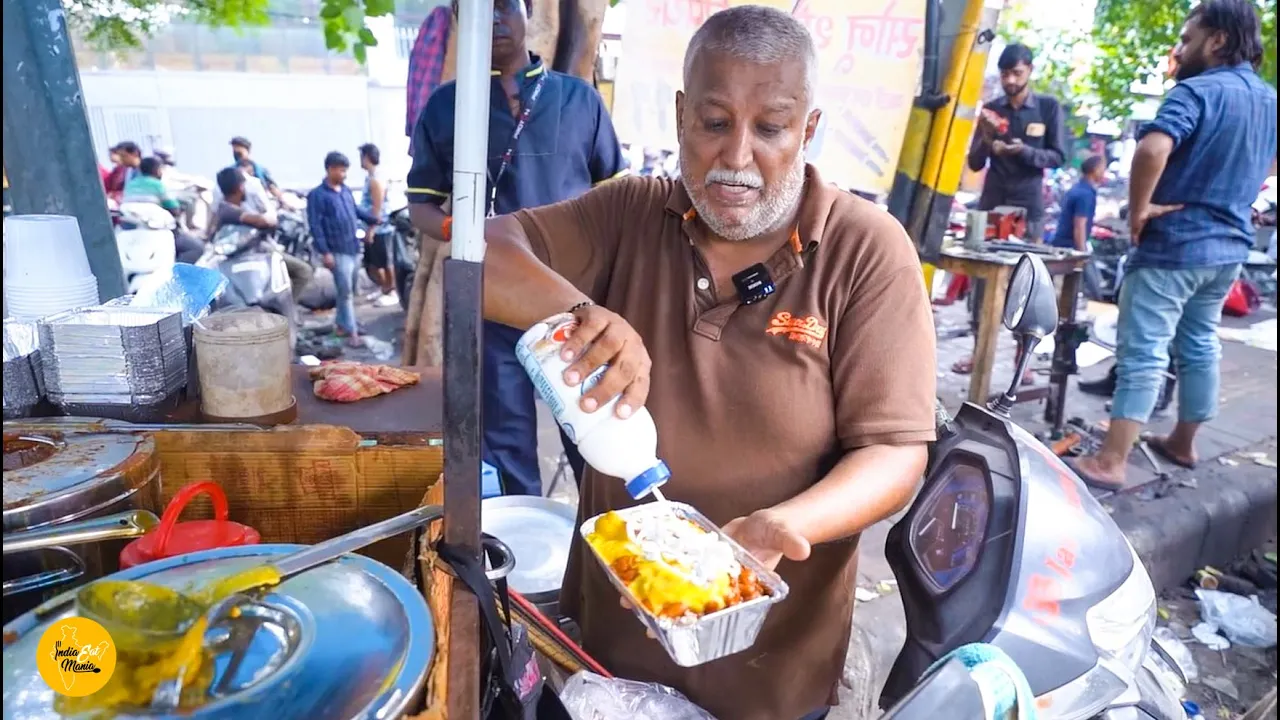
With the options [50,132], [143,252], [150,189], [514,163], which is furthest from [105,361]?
[150,189]

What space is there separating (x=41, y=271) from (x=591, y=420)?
4.10 ft

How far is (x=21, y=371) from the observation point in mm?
1457

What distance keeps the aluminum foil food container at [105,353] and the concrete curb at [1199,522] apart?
3.73 m

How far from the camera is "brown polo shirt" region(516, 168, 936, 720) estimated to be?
1506 mm

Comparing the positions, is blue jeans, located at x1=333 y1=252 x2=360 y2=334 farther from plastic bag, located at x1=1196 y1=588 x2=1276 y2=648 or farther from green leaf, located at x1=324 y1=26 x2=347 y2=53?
plastic bag, located at x1=1196 y1=588 x2=1276 y2=648

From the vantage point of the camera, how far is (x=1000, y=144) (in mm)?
6094

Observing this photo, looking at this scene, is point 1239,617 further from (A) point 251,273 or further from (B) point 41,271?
(A) point 251,273

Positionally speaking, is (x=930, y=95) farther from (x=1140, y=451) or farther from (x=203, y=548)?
(x=203, y=548)

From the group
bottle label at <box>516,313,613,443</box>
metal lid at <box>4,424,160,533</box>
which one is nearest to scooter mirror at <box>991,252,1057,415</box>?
bottle label at <box>516,313,613,443</box>

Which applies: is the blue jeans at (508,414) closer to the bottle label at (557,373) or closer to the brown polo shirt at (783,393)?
the brown polo shirt at (783,393)

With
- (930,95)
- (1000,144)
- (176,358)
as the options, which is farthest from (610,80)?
(176,358)

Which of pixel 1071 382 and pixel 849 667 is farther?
pixel 1071 382

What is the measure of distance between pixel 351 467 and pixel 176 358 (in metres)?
0.48

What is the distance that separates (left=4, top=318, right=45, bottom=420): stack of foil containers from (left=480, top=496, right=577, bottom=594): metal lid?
1.10 meters
